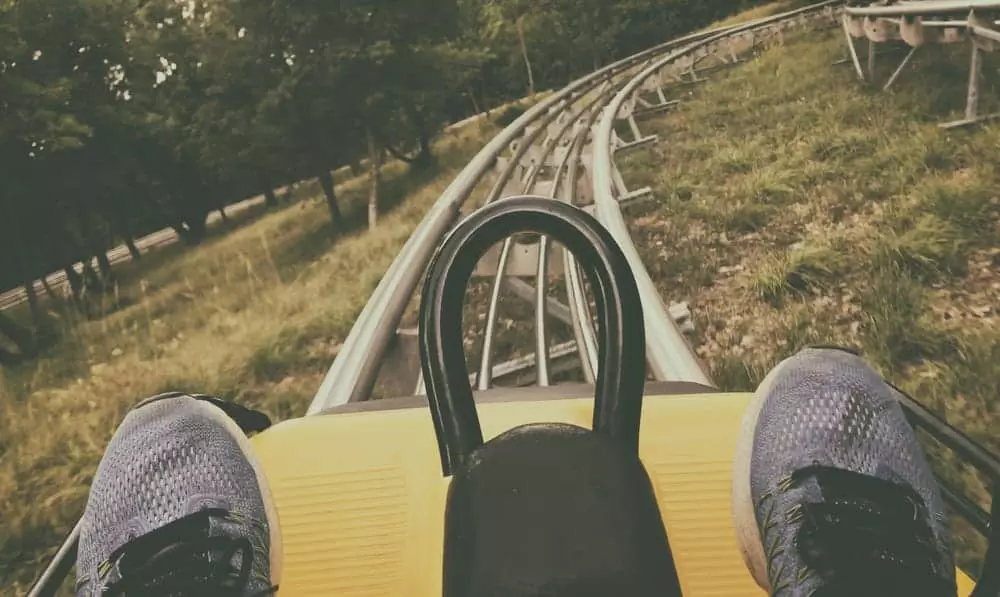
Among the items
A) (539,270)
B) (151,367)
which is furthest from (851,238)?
(151,367)

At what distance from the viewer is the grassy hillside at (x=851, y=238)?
206 centimetres

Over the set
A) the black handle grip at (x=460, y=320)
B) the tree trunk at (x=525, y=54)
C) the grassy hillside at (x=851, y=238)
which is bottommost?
the grassy hillside at (x=851, y=238)

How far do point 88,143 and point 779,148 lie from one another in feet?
26.6

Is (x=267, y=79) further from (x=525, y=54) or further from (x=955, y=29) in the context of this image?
(x=955, y=29)

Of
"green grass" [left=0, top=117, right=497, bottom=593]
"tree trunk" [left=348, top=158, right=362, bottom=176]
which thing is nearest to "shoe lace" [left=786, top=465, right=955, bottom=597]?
"green grass" [left=0, top=117, right=497, bottom=593]

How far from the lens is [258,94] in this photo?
9867 mm

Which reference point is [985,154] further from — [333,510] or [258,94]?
[258,94]

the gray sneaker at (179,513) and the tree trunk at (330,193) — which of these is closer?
the gray sneaker at (179,513)

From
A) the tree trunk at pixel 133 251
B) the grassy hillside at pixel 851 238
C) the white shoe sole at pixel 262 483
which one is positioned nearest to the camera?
the white shoe sole at pixel 262 483

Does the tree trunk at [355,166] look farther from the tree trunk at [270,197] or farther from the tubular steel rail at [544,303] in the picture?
the tubular steel rail at [544,303]

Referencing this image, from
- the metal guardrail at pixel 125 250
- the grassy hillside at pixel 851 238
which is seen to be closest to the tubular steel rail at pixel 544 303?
the grassy hillside at pixel 851 238

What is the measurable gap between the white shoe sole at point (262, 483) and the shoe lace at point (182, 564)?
0.05 metres

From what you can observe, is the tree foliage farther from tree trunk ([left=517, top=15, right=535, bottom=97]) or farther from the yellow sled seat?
the yellow sled seat

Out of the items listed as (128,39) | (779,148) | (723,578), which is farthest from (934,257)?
(128,39)
